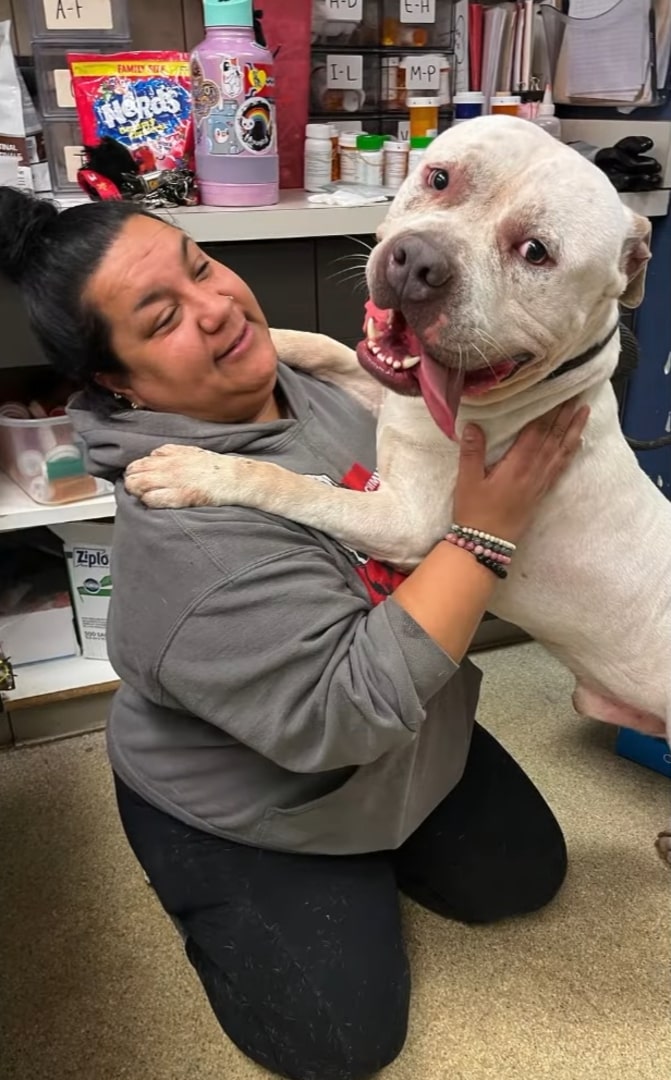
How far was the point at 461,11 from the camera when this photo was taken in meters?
2.04

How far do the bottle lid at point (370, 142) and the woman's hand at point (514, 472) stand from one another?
0.99m

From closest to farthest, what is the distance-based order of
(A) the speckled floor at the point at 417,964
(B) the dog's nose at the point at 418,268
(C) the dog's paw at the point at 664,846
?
(B) the dog's nose at the point at 418,268 < (A) the speckled floor at the point at 417,964 < (C) the dog's paw at the point at 664,846

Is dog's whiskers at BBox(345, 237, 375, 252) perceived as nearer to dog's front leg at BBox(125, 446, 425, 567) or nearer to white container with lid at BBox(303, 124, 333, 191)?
white container with lid at BBox(303, 124, 333, 191)

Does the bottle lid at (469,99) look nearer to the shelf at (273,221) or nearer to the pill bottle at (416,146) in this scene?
the pill bottle at (416,146)

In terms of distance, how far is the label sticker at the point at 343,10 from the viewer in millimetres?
1975

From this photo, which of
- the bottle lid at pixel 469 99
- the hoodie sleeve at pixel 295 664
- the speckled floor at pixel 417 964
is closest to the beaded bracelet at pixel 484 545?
the hoodie sleeve at pixel 295 664

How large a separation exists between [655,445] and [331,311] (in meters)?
0.66

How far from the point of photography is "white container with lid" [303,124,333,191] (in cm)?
193

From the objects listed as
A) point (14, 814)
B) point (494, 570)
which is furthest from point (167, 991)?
point (494, 570)

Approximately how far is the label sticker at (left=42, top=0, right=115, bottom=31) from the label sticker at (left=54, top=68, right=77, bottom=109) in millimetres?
76

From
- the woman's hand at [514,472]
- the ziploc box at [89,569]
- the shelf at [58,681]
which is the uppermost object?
the woman's hand at [514,472]

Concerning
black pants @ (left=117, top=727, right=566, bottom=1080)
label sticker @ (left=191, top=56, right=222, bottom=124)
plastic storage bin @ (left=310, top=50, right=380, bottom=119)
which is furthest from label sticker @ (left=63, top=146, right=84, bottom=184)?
black pants @ (left=117, top=727, right=566, bottom=1080)

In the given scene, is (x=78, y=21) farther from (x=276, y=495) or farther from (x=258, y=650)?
(x=258, y=650)

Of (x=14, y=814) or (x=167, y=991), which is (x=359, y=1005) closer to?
(x=167, y=991)
